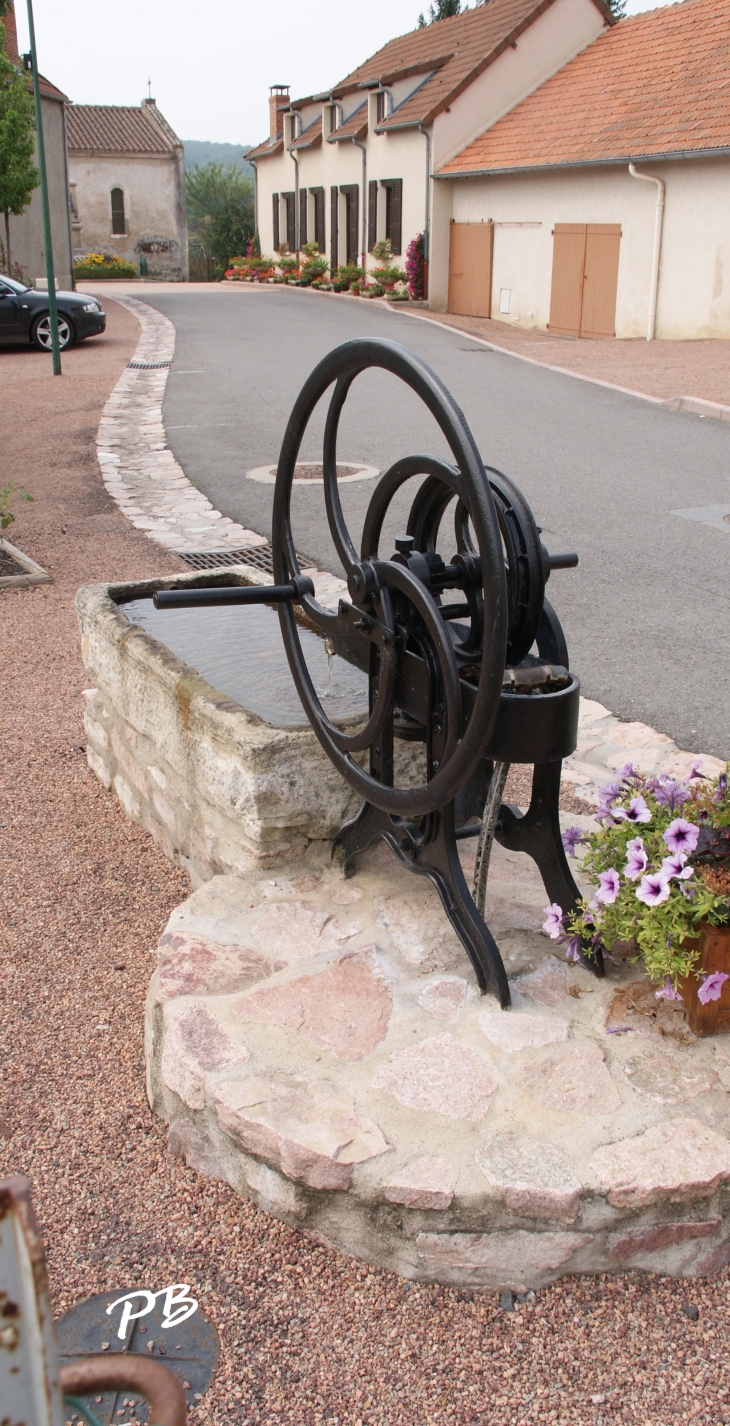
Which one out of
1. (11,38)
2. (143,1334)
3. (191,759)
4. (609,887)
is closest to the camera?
(143,1334)

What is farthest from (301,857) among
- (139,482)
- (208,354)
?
(208,354)

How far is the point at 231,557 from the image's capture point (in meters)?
7.43

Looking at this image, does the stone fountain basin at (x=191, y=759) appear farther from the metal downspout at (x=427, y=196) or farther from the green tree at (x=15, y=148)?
the metal downspout at (x=427, y=196)

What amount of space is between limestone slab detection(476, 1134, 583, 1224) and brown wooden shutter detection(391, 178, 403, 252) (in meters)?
29.1

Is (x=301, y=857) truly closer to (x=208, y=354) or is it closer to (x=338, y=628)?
(x=338, y=628)

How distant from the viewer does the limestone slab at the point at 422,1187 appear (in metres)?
2.14

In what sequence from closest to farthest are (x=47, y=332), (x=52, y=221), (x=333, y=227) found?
(x=47, y=332) → (x=52, y=221) → (x=333, y=227)

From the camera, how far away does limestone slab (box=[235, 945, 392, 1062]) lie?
102 inches

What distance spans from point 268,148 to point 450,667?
4181 centimetres

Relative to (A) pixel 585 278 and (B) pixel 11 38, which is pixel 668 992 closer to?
(A) pixel 585 278

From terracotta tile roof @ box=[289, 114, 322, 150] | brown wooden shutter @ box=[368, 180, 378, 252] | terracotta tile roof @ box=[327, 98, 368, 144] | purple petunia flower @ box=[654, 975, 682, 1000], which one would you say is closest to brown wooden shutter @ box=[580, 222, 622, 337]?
brown wooden shutter @ box=[368, 180, 378, 252]

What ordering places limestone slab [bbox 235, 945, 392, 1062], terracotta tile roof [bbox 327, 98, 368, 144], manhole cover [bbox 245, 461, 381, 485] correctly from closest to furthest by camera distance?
limestone slab [bbox 235, 945, 392, 1062] < manhole cover [bbox 245, 461, 381, 485] < terracotta tile roof [bbox 327, 98, 368, 144]

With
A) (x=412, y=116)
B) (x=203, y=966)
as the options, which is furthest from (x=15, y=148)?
(x=203, y=966)

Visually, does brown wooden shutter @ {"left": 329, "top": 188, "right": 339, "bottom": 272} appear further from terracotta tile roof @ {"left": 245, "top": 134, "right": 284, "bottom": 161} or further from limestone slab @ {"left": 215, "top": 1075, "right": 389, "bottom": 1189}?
limestone slab @ {"left": 215, "top": 1075, "right": 389, "bottom": 1189}
